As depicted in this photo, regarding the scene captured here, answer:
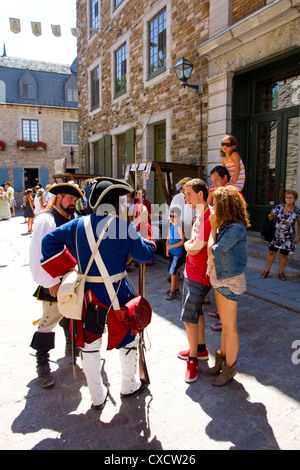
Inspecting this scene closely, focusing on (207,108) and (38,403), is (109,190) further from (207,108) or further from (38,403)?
(207,108)

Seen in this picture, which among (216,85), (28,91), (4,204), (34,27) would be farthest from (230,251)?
(28,91)

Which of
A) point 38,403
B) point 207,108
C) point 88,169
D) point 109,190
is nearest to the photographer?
point 109,190

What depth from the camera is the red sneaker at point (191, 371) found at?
2.90 m

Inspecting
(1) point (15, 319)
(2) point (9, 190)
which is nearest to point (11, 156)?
(2) point (9, 190)

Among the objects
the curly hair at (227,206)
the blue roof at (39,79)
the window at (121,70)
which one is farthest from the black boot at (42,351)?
the blue roof at (39,79)

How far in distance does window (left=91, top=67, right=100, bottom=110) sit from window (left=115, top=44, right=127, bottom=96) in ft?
6.98

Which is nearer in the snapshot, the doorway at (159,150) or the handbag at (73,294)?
the handbag at (73,294)

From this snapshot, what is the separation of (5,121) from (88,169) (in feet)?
42.7

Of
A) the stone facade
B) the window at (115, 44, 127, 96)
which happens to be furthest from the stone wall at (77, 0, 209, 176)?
the window at (115, 44, 127, 96)

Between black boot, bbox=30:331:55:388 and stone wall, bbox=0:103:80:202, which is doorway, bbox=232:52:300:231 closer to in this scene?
black boot, bbox=30:331:55:388

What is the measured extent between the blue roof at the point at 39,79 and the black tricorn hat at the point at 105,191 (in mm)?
27416

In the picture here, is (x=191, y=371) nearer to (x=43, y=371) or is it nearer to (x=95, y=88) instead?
(x=43, y=371)

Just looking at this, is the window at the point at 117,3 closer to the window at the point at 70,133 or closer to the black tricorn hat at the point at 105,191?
the black tricorn hat at the point at 105,191

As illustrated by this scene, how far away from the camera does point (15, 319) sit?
4.37 metres
